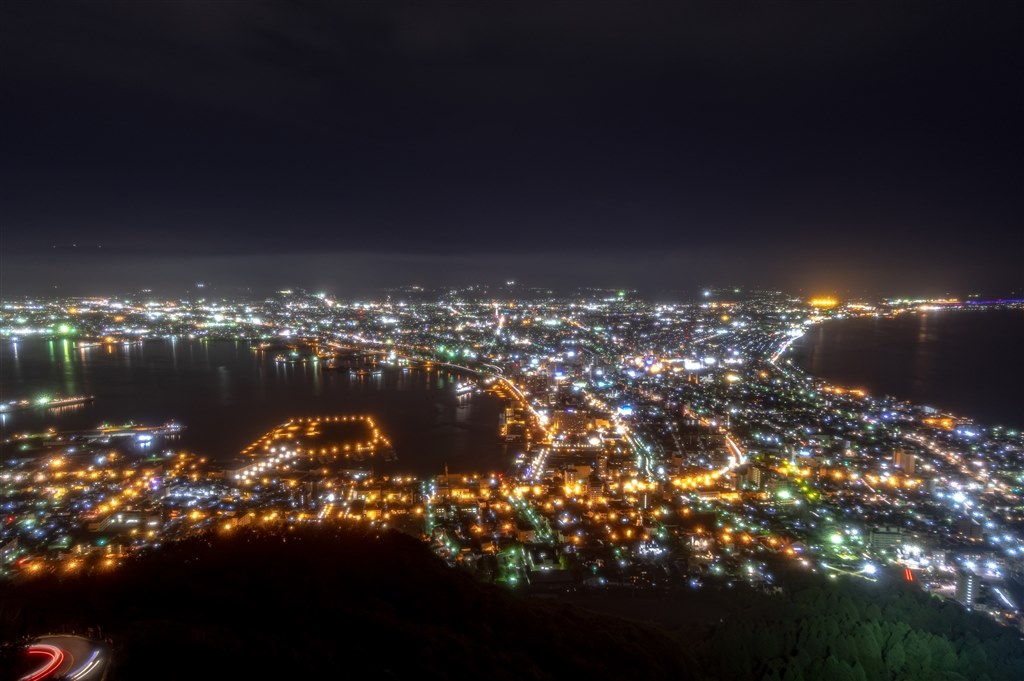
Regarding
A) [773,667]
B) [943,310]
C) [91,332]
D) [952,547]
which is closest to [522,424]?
[952,547]

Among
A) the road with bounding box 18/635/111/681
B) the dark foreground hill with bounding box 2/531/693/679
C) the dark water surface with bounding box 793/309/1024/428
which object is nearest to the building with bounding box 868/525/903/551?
the dark foreground hill with bounding box 2/531/693/679

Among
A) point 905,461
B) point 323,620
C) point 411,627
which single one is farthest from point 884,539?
point 323,620

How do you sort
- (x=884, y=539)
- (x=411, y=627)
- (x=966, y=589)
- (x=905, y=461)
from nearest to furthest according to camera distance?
(x=411, y=627) < (x=966, y=589) < (x=884, y=539) < (x=905, y=461)

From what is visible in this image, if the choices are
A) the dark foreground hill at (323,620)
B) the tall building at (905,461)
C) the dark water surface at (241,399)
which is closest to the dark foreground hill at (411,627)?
the dark foreground hill at (323,620)

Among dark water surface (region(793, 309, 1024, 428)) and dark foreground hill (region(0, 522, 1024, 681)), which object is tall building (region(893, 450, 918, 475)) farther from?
dark water surface (region(793, 309, 1024, 428))

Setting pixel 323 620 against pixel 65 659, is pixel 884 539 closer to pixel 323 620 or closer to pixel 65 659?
pixel 323 620

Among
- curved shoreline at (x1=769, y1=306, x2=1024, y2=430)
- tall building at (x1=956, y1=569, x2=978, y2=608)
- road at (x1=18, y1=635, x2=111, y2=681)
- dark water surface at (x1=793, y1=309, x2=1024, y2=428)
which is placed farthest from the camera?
dark water surface at (x1=793, y1=309, x2=1024, y2=428)
